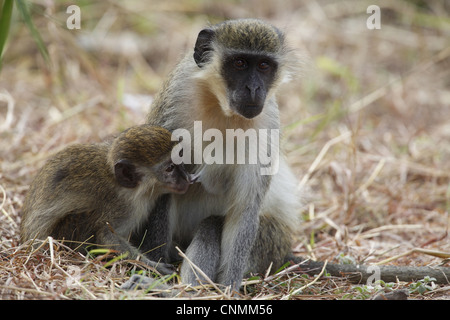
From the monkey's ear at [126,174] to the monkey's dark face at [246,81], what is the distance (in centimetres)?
91

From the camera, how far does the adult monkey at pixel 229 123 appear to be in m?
4.39

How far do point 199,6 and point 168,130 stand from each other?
7687mm

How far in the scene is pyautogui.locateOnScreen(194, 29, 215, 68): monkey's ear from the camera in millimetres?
4570

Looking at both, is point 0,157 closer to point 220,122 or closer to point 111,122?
point 111,122

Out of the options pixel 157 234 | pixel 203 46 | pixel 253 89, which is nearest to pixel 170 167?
pixel 157 234

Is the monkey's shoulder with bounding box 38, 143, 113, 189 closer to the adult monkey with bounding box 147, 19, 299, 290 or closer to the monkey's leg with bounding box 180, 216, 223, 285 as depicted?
the adult monkey with bounding box 147, 19, 299, 290

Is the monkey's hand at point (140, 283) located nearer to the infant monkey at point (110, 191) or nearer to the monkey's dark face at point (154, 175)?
the infant monkey at point (110, 191)

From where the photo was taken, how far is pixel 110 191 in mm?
4477

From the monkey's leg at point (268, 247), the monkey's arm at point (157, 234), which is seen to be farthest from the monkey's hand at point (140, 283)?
the monkey's leg at point (268, 247)

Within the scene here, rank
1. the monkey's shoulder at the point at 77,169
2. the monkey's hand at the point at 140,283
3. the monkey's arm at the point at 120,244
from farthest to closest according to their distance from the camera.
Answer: the monkey's shoulder at the point at 77,169 → the monkey's arm at the point at 120,244 → the monkey's hand at the point at 140,283

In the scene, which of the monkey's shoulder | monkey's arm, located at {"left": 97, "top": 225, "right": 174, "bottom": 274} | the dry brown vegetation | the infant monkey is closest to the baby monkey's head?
the infant monkey

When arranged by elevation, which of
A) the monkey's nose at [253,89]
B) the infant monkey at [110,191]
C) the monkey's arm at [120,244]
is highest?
the monkey's nose at [253,89]

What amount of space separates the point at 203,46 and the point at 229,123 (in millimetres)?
661

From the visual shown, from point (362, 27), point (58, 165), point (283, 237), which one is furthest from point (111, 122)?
point (362, 27)
